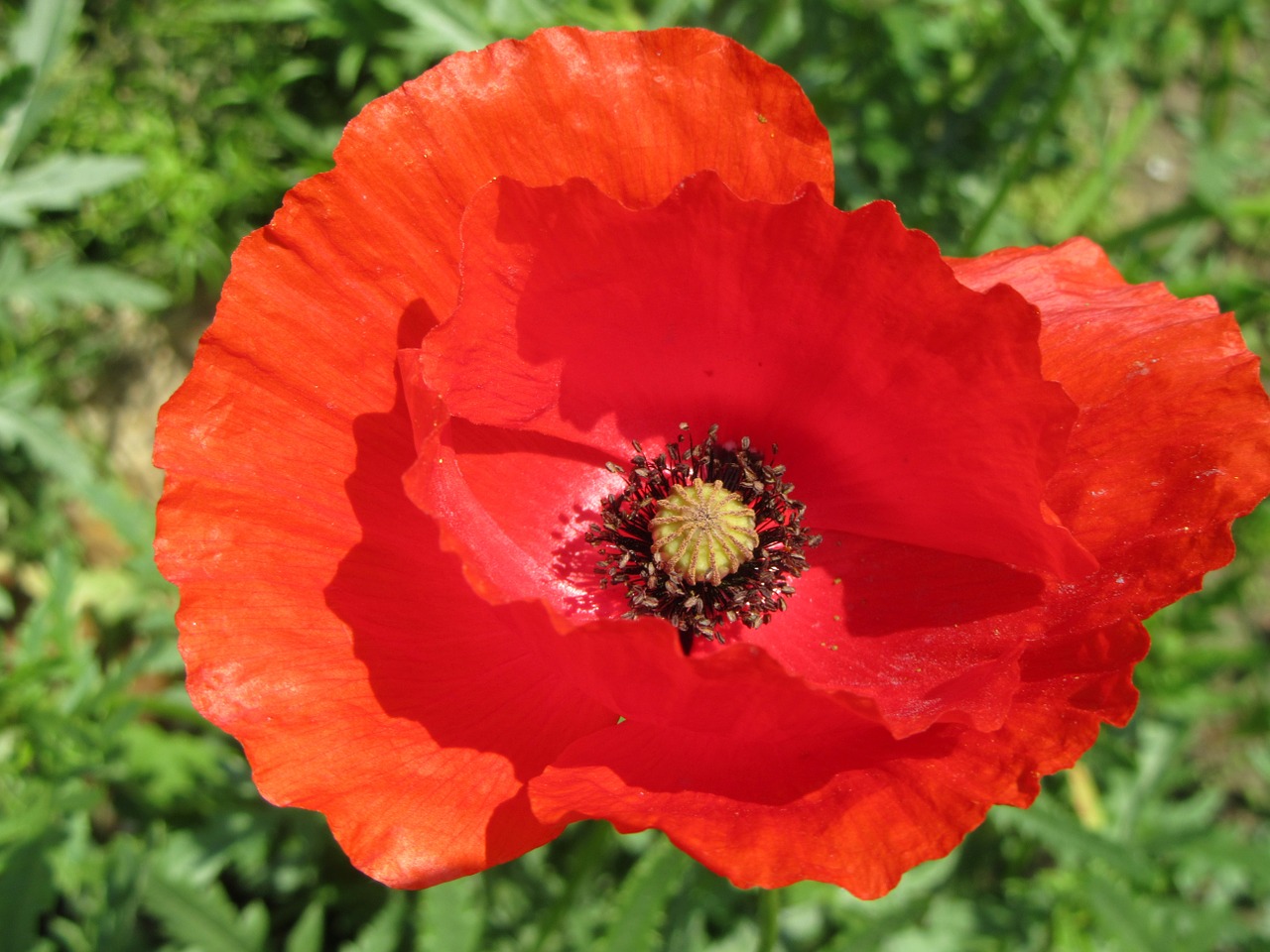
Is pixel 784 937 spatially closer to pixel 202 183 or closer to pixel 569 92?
pixel 569 92

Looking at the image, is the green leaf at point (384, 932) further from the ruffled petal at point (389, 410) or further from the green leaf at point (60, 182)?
the green leaf at point (60, 182)

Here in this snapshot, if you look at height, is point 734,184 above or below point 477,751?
above

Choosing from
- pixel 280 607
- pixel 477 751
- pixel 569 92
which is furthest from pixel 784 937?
pixel 569 92

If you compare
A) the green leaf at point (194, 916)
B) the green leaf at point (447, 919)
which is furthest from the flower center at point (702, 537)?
the green leaf at point (194, 916)

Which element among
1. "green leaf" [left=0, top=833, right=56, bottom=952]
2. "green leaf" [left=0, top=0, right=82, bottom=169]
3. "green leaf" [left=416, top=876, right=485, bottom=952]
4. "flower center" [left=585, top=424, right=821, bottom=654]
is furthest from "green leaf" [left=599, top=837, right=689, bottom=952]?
"green leaf" [left=0, top=0, right=82, bottom=169]

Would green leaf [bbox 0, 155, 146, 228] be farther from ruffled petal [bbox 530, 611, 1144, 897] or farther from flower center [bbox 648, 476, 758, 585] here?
ruffled petal [bbox 530, 611, 1144, 897]
